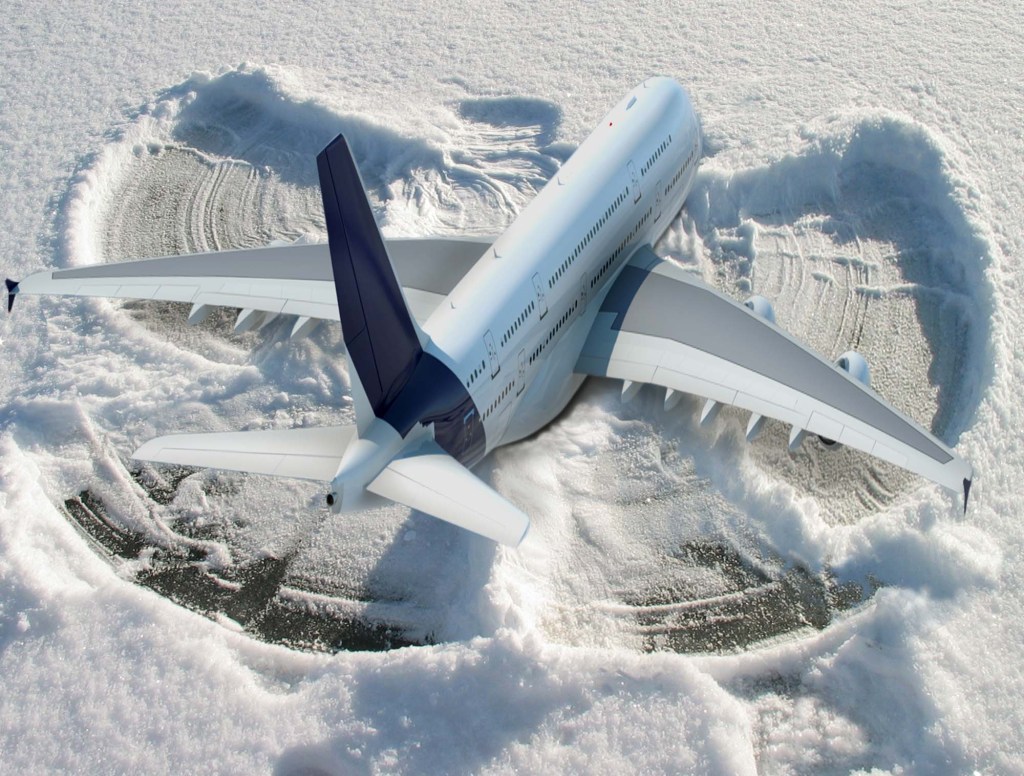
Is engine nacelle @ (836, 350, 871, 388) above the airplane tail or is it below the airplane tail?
below

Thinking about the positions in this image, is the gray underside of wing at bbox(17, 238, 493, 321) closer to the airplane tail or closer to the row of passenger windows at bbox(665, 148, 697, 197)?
the row of passenger windows at bbox(665, 148, 697, 197)

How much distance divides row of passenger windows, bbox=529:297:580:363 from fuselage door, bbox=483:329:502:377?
119 cm

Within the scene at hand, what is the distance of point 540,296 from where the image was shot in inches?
715

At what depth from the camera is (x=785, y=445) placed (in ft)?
61.0

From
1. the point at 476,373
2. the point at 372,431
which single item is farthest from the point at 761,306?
the point at 372,431

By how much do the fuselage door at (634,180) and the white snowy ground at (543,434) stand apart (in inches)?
99.3

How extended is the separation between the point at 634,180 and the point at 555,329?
4.29m

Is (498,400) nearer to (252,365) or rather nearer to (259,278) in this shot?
(252,365)

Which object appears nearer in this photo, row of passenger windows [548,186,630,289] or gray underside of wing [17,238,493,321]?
row of passenger windows [548,186,630,289]

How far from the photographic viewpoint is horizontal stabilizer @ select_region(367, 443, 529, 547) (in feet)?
40.8

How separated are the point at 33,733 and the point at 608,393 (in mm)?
11174

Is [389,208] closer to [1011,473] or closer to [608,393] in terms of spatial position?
[608,393]

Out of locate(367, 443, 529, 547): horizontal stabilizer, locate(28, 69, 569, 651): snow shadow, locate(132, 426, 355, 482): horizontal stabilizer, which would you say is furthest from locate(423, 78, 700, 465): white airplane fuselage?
locate(28, 69, 569, 651): snow shadow

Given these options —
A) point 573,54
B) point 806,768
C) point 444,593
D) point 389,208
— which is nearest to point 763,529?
point 806,768
